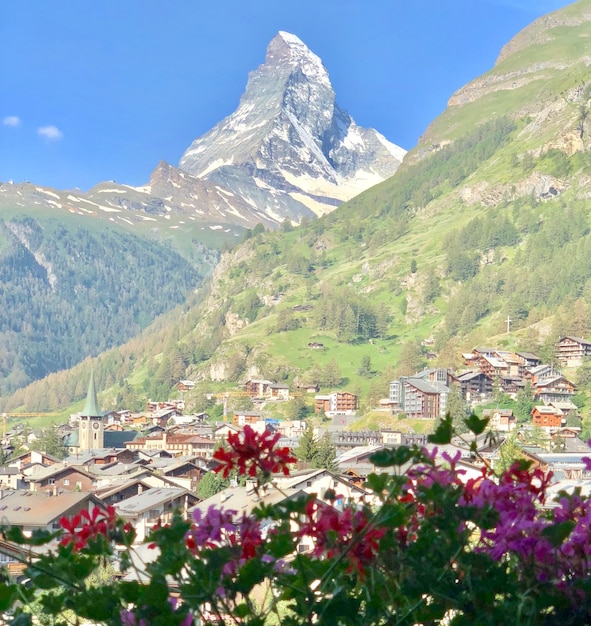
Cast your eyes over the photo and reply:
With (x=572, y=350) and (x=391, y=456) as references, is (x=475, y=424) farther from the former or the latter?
(x=572, y=350)

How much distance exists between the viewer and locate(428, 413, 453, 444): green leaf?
5.92 meters

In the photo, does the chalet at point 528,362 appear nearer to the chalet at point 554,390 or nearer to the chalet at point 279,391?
the chalet at point 554,390

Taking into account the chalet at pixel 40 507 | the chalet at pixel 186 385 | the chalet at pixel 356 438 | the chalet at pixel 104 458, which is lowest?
the chalet at pixel 104 458

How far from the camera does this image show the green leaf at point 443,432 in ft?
19.4

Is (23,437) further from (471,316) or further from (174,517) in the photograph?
(174,517)

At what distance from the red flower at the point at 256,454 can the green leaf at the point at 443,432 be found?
2.43ft

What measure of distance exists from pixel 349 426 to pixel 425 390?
947cm

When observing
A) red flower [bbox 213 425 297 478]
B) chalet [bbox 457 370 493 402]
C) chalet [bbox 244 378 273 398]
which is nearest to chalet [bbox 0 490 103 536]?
red flower [bbox 213 425 297 478]

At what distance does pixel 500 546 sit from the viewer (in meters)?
6.02

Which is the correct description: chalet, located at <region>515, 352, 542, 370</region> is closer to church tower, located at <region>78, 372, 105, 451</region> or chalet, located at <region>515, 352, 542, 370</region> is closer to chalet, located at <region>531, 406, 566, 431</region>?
chalet, located at <region>531, 406, 566, 431</region>

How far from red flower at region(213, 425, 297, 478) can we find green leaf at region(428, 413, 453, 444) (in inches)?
29.2

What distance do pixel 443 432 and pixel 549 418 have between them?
383 ft

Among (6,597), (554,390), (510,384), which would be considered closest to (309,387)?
(510,384)

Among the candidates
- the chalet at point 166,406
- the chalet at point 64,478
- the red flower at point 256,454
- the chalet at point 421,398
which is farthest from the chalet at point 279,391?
the red flower at point 256,454
